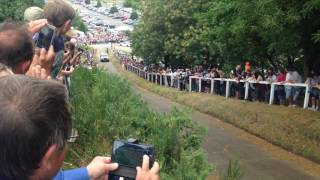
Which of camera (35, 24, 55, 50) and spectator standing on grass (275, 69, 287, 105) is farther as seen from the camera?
spectator standing on grass (275, 69, 287, 105)

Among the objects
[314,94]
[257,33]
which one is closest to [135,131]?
[314,94]

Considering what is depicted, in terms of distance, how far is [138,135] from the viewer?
17.7 feet

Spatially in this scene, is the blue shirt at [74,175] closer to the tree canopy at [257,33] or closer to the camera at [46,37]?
the camera at [46,37]

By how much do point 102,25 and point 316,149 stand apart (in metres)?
143

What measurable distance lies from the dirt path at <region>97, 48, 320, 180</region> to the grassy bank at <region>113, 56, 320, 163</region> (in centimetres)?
22

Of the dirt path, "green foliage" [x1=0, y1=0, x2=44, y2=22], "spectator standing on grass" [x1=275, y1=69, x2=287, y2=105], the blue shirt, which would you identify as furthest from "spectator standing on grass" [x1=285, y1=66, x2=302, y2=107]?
the blue shirt

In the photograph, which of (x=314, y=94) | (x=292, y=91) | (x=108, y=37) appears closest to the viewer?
(x=314, y=94)

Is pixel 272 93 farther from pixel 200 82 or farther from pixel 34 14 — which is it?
pixel 34 14

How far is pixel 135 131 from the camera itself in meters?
5.46

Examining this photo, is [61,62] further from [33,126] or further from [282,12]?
[282,12]

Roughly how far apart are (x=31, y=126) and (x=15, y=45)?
1.36 m

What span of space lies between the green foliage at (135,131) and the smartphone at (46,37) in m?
1.23

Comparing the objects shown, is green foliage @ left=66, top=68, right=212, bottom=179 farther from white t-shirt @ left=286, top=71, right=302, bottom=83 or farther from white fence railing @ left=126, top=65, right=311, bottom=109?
white t-shirt @ left=286, top=71, right=302, bottom=83

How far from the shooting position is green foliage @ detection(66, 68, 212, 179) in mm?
4918
